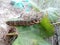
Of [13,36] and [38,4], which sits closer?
[13,36]

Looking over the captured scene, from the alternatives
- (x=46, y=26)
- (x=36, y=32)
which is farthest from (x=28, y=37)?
(x=46, y=26)

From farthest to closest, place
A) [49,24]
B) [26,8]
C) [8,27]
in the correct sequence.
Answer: [26,8]
[8,27]
[49,24]

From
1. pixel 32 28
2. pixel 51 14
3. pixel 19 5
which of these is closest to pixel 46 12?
pixel 51 14

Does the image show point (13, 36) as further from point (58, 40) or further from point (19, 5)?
point (19, 5)

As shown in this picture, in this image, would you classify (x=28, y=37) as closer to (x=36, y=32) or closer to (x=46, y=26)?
(x=36, y=32)
